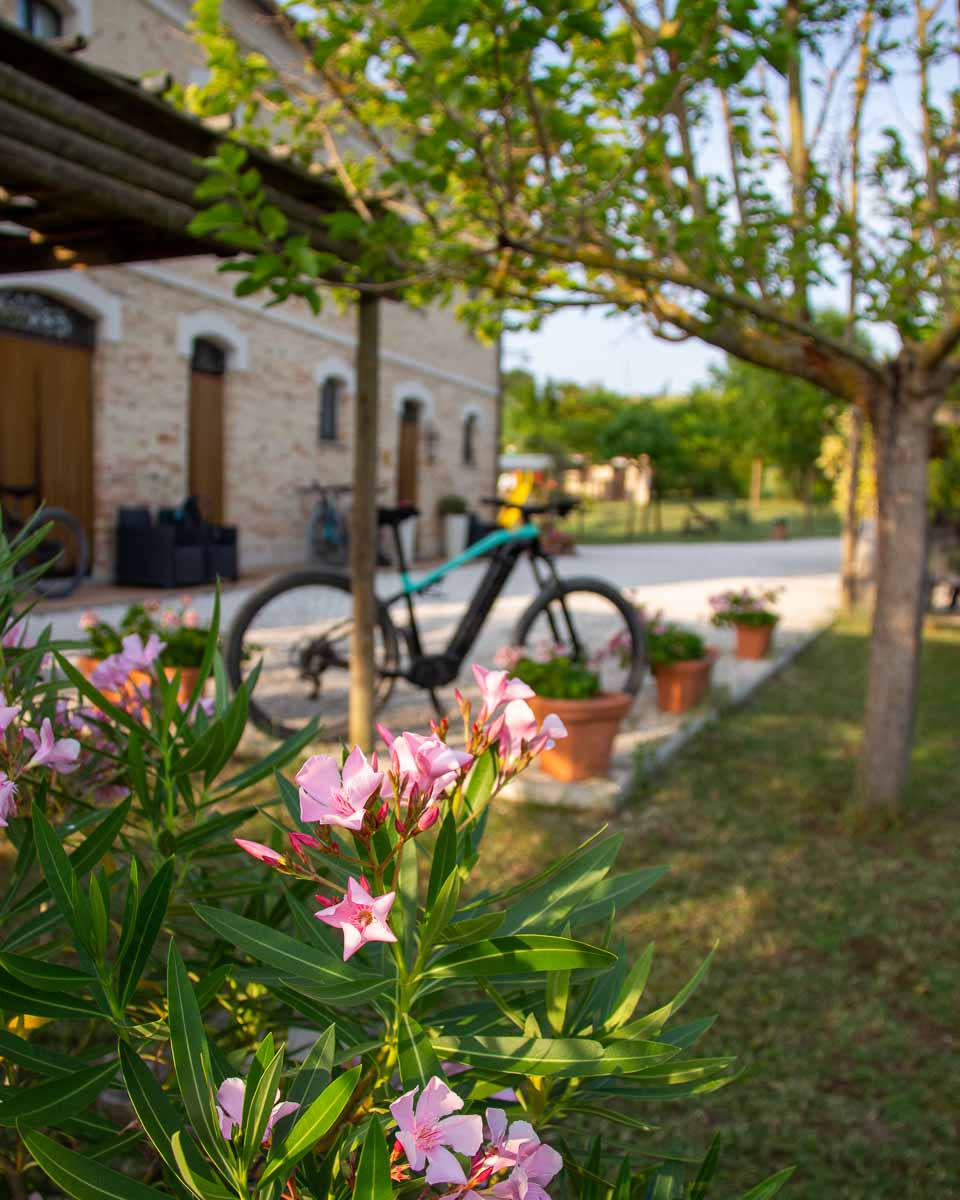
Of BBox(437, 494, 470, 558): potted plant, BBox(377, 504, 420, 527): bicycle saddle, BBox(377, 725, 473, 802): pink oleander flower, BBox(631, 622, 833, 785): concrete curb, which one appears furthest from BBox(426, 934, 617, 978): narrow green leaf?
BBox(437, 494, 470, 558): potted plant

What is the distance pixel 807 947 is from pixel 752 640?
4.87m

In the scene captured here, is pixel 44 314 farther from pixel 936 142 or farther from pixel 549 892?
pixel 549 892

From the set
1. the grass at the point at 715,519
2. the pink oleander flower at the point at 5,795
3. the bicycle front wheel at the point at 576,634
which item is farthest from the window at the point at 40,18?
the grass at the point at 715,519

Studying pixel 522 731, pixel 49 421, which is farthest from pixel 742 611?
pixel 522 731

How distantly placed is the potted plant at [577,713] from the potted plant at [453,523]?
41.0ft

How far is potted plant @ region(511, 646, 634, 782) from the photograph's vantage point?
418 cm

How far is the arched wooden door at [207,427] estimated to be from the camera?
11.6 meters

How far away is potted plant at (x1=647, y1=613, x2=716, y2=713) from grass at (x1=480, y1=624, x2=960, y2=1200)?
1.84 feet

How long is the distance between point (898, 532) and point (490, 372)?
52.9 ft

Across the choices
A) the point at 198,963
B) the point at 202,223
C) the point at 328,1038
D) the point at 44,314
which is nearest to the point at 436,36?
the point at 202,223

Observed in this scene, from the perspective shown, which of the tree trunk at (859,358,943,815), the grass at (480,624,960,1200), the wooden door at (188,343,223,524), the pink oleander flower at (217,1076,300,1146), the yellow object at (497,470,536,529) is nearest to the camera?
the pink oleander flower at (217,1076,300,1146)

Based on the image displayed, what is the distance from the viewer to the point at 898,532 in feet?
12.5

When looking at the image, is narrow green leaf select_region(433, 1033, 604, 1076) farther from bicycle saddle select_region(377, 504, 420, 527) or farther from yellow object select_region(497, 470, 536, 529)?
yellow object select_region(497, 470, 536, 529)

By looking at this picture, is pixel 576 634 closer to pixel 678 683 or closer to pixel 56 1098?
pixel 678 683
